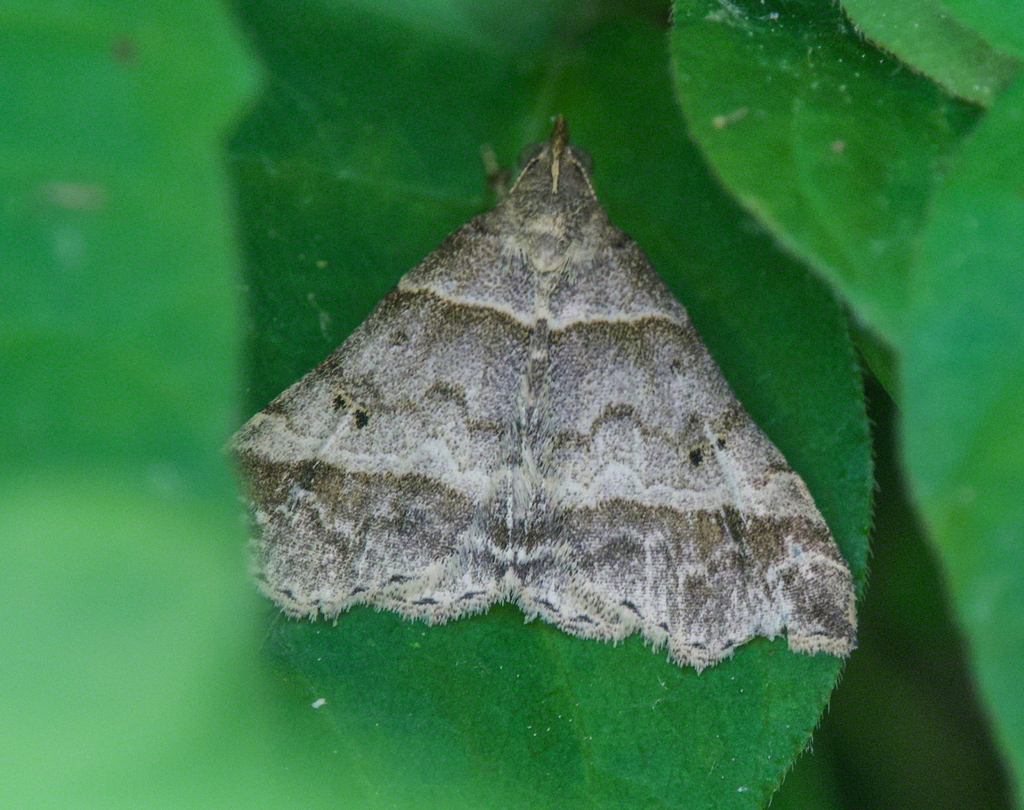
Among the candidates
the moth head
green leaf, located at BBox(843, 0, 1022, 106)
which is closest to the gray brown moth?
the moth head

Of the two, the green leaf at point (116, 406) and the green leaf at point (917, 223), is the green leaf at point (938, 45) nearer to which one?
the green leaf at point (917, 223)

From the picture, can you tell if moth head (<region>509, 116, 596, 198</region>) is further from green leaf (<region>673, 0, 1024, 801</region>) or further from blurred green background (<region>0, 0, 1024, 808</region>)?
green leaf (<region>673, 0, 1024, 801</region>)

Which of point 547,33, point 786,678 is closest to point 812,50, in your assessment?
point 547,33

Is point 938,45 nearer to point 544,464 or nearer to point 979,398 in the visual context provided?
point 979,398

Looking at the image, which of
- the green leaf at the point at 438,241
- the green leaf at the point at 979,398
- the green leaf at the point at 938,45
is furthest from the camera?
the green leaf at the point at 438,241

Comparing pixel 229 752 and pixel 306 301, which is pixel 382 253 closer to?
pixel 306 301

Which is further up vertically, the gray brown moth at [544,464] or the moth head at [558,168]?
the moth head at [558,168]

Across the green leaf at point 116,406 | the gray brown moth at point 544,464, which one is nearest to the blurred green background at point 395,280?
the green leaf at point 116,406
